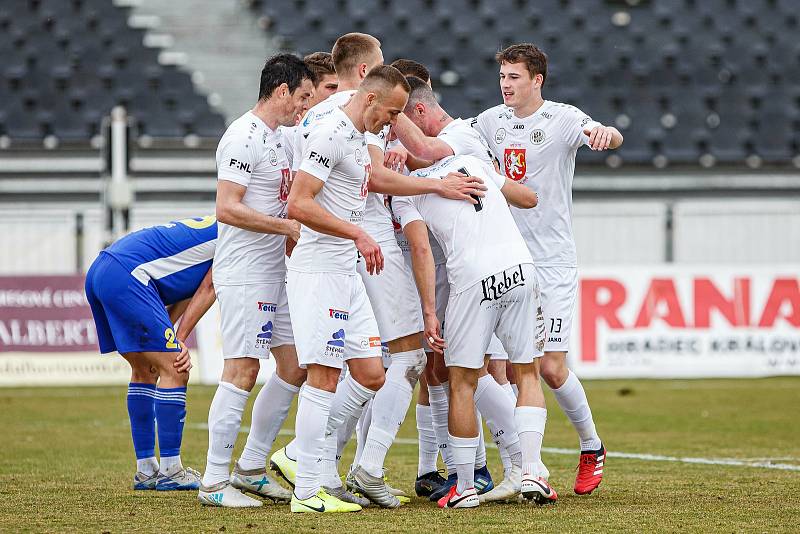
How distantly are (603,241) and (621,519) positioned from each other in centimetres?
1151

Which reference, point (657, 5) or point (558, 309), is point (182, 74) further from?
point (558, 309)

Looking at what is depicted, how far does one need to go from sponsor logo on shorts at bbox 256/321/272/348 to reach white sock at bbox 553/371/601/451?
1773 millimetres

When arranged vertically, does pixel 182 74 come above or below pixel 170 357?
above

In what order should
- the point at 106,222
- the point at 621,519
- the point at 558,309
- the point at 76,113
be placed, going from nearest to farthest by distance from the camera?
the point at 621,519 → the point at 558,309 → the point at 106,222 → the point at 76,113

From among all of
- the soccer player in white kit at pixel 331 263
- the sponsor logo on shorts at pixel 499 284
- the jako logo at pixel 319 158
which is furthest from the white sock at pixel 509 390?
the jako logo at pixel 319 158

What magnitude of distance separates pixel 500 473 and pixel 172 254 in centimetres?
265

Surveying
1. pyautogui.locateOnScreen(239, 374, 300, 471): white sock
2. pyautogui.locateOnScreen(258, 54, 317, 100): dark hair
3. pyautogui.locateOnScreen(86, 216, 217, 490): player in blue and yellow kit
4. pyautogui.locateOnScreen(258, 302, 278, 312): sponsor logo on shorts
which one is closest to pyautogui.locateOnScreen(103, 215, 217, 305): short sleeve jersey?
pyautogui.locateOnScreen(86, 216, 217, 490): player in blue and yellow kit

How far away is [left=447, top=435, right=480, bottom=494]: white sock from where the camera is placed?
6508 millimetres

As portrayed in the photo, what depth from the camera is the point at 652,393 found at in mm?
14531

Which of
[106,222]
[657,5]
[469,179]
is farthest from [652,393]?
[657,5]

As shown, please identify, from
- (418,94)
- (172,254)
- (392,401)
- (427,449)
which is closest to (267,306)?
(392,401)

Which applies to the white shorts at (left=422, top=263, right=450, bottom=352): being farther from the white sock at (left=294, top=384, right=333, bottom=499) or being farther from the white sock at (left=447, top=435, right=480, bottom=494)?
the white sock at (left=294, top=384, right=333, bottom=499)

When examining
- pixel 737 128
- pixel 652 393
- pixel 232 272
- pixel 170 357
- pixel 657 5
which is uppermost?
pixel 657 5

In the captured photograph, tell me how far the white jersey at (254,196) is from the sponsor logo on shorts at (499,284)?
1.22 meters
